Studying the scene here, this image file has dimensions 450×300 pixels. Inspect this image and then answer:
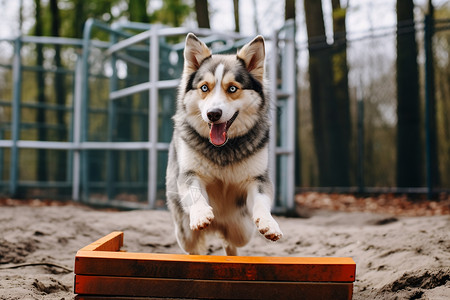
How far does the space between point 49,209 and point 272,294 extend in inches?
207

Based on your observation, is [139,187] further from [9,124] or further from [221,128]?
[221,128]

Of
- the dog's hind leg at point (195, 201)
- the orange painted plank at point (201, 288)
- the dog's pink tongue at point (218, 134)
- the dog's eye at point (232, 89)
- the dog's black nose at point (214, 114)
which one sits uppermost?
the dog's eye at point (232, 89)

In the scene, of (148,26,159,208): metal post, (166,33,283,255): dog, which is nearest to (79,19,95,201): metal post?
(148,26,159,208): metal post

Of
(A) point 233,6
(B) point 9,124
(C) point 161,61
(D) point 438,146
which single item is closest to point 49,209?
(C) point 161,61

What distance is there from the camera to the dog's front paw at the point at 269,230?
2.57 metres

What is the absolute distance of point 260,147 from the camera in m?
3.33

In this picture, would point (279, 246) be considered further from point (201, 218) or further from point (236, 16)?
point (236, 16)

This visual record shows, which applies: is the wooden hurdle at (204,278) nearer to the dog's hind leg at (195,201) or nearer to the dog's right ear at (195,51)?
the dog's hind leg at (195,201)

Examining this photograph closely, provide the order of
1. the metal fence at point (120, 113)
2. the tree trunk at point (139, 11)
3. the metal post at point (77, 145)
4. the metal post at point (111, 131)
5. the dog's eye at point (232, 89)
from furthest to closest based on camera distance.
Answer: the tree trunk at point (139, 11)
the metal post at point (77, 145)
the metal post at point (111, 131)
the metal fence at point (120, 113)
the dog's eye at point (232, 89)

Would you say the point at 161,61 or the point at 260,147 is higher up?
the point at 161,61

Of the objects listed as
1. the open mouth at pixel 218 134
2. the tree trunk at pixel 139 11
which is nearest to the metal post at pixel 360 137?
the tree trunk at pixel 139 11

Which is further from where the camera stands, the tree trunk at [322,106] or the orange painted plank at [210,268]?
the tree trunk at [322,106]

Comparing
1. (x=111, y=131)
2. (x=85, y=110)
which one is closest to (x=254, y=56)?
(x=111, y=131)

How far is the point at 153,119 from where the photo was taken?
713 centimetres
